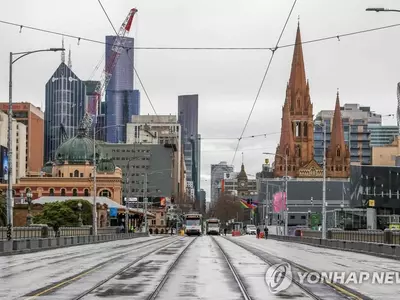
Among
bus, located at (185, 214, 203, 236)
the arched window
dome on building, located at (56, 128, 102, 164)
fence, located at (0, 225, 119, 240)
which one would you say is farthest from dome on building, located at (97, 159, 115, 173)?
fence, located at (0, 225, 119, 240)

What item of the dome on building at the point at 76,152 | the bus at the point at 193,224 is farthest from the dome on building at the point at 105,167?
the bus at the point at 193,224

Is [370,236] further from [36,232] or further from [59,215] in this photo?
[59,215]

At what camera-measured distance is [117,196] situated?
6752 inches

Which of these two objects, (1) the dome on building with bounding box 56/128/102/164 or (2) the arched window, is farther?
(1) the dome on building with bounding box 56/128/102/164

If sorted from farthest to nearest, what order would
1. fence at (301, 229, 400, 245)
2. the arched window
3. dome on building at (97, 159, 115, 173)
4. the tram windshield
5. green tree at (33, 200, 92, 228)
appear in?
dome on building at (97, 159, 115, 173) < the arched window < the tram windshield < green tree at (33, 200, 92, 228) < fence at (301, 229, 400, 245)

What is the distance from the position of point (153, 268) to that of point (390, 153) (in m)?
163

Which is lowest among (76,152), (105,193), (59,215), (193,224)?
(193,224)

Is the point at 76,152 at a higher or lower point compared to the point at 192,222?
higher

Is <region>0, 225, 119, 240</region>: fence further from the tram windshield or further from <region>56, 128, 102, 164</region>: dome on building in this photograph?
<region>56, 128, 102, 164</region>: dome on building

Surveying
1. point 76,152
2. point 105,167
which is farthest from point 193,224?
point 76,152

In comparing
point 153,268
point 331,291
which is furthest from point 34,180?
point 331,291

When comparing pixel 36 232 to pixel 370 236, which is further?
pixel 36 232

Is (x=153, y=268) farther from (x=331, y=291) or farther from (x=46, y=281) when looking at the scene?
(x=331, y=291)

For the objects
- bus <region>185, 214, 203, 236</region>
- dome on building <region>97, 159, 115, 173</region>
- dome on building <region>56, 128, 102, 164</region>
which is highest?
dome on building <region>56, 128, 102, 164</region>
